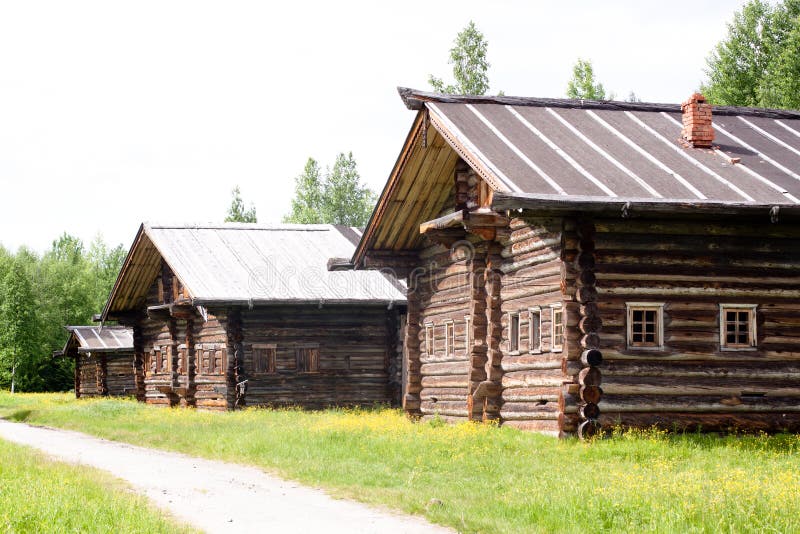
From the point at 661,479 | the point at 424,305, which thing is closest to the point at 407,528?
the point at 661,479

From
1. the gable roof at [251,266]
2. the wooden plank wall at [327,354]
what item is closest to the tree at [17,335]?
the gable roof at [251,266]

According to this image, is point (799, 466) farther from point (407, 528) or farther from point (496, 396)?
point (496, 396)

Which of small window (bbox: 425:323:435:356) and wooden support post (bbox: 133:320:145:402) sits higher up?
small window (bbox: 425:323:435:356)

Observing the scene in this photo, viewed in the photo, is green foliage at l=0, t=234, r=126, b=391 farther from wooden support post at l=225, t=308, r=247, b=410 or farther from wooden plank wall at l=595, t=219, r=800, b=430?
wooden plank wall at l=595, t=219, r=800, b=430

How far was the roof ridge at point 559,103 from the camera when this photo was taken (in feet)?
69.4

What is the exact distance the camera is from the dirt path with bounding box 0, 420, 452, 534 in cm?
1077

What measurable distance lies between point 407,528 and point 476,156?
9.16m

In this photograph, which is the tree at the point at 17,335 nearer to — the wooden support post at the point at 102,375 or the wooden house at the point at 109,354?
the wooden house at the point at 109,354

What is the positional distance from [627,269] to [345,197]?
56009 mm

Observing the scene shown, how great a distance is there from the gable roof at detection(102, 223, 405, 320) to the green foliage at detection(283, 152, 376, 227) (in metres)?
31.2

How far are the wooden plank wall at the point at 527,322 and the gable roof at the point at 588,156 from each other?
113cm

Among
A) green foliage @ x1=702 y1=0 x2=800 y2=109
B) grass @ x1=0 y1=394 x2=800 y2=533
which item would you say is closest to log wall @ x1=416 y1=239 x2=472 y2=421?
grass @ x1=0 y1=394 x2=800 y2=533

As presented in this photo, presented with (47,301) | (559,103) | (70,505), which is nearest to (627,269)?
(559,103)

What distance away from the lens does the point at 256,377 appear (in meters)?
32.8
